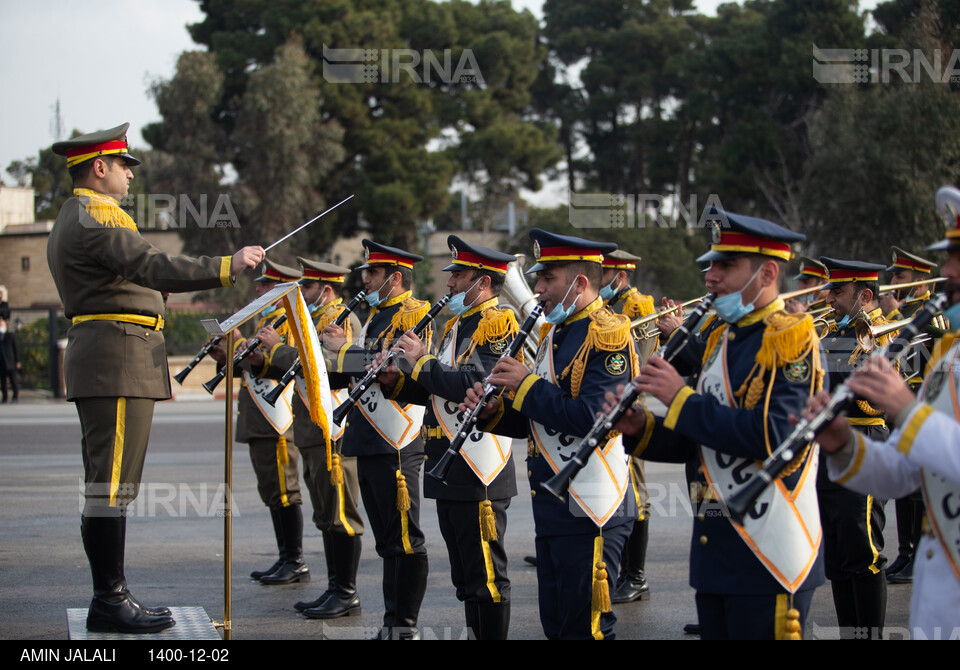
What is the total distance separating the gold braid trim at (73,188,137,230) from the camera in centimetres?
538

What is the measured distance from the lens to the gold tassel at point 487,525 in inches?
217

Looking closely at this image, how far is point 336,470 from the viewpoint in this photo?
680cm

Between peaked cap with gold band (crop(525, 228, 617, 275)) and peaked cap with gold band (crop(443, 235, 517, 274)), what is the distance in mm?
904

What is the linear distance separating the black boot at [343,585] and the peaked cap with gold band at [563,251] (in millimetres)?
2931

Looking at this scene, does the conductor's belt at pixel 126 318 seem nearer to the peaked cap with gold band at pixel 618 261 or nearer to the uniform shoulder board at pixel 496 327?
the uniform shoulder board at pixel 496 327

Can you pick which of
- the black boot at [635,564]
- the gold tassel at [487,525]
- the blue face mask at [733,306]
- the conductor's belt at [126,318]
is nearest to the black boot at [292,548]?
the black boot at [635,564]

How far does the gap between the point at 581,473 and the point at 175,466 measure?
31.1 feet

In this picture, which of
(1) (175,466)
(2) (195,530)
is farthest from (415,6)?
(2) (195,530)

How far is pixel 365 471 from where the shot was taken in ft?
21.0

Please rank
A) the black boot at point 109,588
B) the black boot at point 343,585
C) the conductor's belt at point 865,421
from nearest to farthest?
the black boot at point 109,588 < the conductor's belt at point 865,421 < the black boot at point 343,585

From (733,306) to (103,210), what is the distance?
11.0ft

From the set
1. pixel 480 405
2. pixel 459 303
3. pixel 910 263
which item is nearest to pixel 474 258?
pixel 459 303

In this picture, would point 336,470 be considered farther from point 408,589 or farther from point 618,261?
point 618,261
